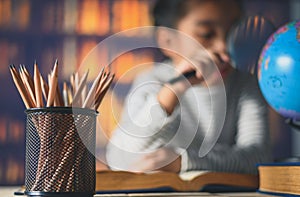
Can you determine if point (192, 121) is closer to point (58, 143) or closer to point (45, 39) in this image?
point (45, 39)

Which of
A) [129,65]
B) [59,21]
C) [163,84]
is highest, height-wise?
[59,21]

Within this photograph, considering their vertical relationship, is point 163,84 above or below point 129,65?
below

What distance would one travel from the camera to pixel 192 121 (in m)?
1.67

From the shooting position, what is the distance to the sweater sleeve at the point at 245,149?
133cm

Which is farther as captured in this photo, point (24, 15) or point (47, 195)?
point (24, 15)

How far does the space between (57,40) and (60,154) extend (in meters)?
1.64

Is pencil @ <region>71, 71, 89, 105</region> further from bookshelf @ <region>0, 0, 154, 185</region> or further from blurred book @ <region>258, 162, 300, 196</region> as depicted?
bookshelf @ <region>0, 0, 154, 185</region>

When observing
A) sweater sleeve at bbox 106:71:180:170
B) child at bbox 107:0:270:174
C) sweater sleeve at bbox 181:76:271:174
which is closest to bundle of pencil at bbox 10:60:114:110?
child at bbox 107:0:270:174

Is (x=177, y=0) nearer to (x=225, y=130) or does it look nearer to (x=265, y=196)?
(x=225, y=130)

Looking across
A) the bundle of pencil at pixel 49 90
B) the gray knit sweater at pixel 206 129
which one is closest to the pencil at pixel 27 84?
the bundle of pencil at pixel 49 90

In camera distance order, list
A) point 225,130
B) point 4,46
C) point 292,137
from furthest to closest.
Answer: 1. point 292,137
2. point 4,46
3. point 225,130

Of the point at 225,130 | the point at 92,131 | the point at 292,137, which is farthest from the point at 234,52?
the point at 92,131

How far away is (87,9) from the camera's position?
2266 mm

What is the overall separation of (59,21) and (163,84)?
1085 mm
